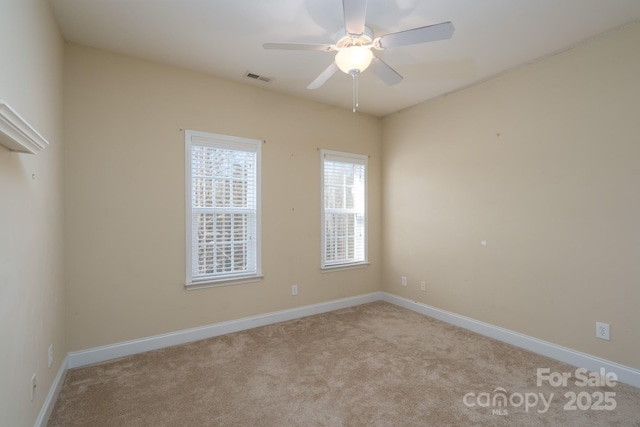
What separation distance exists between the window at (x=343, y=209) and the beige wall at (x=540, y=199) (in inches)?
27.9

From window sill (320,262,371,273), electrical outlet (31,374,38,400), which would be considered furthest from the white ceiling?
electrical outlet (31,374,38,400)

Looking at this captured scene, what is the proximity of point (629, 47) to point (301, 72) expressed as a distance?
2.69 m

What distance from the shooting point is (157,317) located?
9.70 ft

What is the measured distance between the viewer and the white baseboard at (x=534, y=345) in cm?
239

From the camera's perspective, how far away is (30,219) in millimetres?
1755

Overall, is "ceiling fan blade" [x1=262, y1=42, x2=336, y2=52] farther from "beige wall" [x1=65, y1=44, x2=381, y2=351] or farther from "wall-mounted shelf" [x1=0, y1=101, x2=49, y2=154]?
"beige wall" [x1=65, y1=44, x2=381, y2=351]

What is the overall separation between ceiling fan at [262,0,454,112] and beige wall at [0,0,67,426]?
126 centimetres

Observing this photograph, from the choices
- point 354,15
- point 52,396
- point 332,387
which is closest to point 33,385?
point 52,396

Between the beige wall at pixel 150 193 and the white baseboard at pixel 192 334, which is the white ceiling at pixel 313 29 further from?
the white baseboard at pixel 192 334

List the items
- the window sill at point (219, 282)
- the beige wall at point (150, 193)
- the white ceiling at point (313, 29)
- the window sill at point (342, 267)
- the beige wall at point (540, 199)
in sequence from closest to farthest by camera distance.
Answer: the white ceiling at point (313, 29) → the beige wall at point (540, 199) → the beige wall at point (150, 193) → the window sill at point (219, 282) → the window sill at point (342, 267)

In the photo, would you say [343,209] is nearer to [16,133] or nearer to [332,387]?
[332,387]

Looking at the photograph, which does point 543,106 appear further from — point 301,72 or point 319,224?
point 319,224

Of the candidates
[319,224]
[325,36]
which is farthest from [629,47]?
[319,224]

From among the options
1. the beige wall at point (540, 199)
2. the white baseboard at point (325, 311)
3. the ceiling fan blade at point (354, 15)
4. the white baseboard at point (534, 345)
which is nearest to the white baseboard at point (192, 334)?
the white baseboard at point (325, 311)
